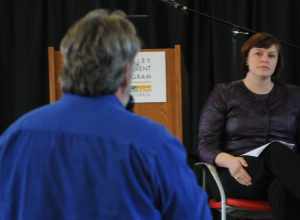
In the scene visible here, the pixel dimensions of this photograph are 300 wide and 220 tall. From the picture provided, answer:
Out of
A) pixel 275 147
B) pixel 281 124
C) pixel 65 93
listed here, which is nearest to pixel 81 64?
pixel 65 93

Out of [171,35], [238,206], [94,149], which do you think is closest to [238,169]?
[238,206]

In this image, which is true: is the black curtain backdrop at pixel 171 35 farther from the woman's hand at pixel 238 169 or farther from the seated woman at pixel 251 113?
the woman's hand at pixel 238 169

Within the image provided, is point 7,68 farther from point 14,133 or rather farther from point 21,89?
point 14,133

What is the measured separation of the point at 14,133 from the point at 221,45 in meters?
2.70

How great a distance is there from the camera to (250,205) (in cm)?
255

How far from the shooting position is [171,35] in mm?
3740

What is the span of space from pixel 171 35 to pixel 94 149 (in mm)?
2678

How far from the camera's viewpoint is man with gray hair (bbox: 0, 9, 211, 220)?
3.72ft

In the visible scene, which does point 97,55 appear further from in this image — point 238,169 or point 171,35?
point 171,35

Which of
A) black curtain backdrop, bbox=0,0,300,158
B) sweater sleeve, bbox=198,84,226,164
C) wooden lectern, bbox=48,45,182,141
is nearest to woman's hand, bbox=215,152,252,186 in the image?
sweater sleeve, bbox=198,84,226,164

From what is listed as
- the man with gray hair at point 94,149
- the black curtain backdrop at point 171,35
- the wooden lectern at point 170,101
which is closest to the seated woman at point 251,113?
the wooden lectern at point 170,101

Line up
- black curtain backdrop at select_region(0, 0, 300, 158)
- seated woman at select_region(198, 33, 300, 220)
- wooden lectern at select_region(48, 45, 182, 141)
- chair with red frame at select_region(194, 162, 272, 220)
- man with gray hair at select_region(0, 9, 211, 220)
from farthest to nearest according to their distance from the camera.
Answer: black curtain backdrop at select_region(0, 0, 300, 158)
wooden lectern at select_region(48, 45, 182, 141)
seated woman at select_region(198, 33, 300, 220)
chair with red frame at select_region(194, 162, 272, 220)
man with gray hair at select_region(0, 9, 211, 220)

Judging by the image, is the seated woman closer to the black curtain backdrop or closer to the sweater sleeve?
the sweater sleeve

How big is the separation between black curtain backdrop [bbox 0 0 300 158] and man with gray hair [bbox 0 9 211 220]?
2.57m
